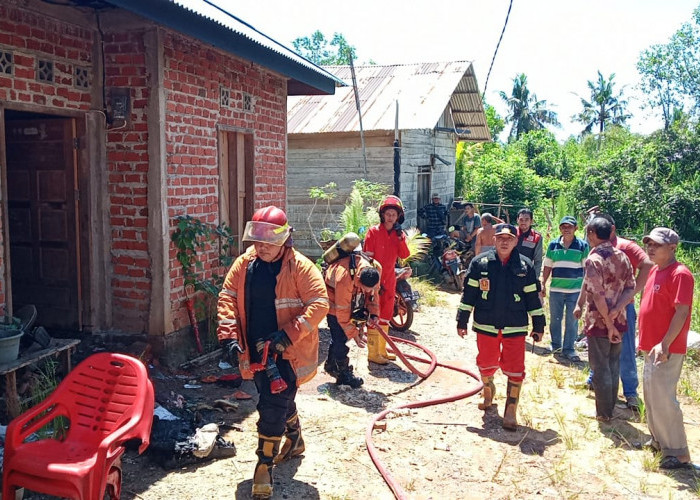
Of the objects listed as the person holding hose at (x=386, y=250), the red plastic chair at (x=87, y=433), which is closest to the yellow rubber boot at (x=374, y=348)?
the person holding hose at (x=386, y=250)

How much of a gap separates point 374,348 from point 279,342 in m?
3.39

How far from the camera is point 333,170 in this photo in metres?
13.1

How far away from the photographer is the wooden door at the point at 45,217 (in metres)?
6.13

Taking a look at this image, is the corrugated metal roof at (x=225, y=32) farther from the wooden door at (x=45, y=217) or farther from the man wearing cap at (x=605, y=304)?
the man wearing cap at (x=605, y=304)

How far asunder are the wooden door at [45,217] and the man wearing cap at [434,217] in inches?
353

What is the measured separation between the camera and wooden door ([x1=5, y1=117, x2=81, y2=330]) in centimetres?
613

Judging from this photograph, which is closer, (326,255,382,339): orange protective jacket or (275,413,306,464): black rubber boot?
(275,413,306,464): black rubber boot

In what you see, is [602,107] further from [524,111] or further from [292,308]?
[292,308]

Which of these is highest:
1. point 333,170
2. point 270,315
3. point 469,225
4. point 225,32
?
point 225,32

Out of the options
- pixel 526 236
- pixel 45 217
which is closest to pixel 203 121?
pixel 45 217

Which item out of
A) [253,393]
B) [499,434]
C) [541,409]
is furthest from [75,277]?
[541,409]

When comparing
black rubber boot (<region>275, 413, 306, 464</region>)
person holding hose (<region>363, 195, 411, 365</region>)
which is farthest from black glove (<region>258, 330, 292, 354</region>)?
person holding hose (<region>363, 195, 411, 365</region>)

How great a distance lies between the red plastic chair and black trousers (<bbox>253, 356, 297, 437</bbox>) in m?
0.78

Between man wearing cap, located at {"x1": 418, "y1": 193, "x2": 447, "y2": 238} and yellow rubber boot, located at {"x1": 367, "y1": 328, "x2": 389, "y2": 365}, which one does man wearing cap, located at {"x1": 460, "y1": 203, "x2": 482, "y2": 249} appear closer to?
man wearing cap, located at {"x1": 418, "y1": 193, "x2": 447, "y2": 238}
